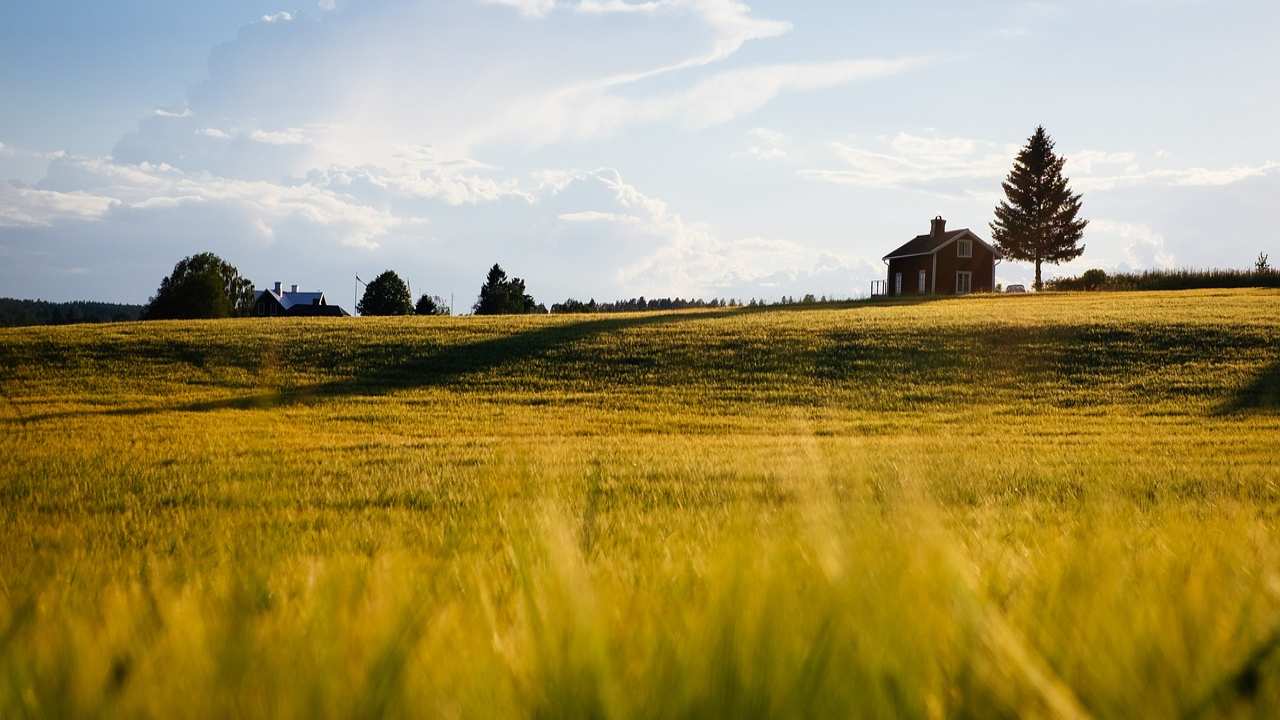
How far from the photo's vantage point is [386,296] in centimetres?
9388

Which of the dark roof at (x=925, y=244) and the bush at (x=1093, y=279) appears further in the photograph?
the dark roof at (x=925, y=244)

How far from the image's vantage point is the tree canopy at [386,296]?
3681 inches

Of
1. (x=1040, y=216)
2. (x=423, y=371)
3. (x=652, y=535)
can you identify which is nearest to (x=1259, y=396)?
(x=652, y=535)

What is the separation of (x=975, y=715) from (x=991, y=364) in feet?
93.4

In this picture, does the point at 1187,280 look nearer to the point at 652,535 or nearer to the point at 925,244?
the point at 925,244

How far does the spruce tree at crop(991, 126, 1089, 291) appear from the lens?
81812 millimetres

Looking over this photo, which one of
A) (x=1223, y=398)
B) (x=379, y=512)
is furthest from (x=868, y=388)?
(x=379, y=512)

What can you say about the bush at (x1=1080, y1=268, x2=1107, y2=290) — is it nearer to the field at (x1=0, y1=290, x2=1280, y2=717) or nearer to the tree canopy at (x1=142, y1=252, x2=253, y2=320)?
the field at (x1=0, y1=290, x2=1280, y2=717)

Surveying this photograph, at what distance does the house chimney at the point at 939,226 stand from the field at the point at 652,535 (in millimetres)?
45962

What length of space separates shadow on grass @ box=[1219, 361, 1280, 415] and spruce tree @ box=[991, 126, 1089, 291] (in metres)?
61.1

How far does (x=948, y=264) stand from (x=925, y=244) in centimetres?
295

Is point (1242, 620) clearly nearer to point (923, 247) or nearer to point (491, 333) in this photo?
point (491, 333)

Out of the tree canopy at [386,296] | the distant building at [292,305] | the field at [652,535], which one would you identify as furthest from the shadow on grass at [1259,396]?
the distant building at [292,305]

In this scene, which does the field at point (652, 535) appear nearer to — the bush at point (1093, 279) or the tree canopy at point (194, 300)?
the bush at point (1093, 279)
